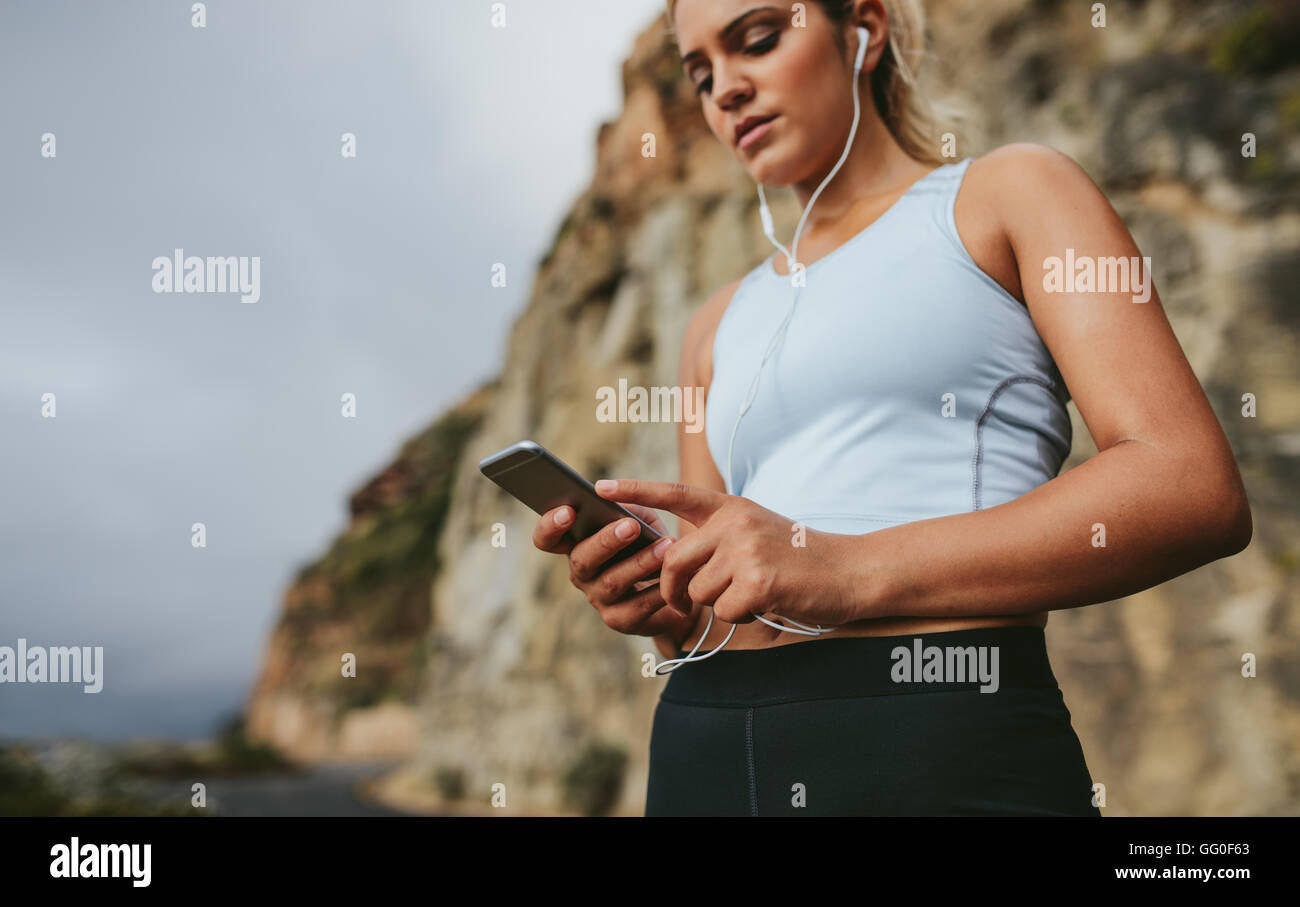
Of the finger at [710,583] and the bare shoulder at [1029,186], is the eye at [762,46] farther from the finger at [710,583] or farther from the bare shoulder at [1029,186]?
the finger at [710,583]

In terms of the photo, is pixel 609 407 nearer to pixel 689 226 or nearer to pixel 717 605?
pixel 689 226

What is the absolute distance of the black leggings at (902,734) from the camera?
881mm

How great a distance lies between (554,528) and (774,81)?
667 millimetres

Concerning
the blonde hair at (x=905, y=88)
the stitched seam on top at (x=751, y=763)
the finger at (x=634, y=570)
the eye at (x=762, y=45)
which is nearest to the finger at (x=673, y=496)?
the finger at (x=634, y=570)

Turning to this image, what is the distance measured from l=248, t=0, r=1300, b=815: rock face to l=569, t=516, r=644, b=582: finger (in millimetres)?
5437

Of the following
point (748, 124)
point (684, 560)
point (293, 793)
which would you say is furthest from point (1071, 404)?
point (293, 793)

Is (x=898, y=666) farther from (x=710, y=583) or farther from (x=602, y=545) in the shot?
(x=602, y=545)

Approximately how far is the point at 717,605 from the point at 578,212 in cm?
1475

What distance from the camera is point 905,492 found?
99 centimetres

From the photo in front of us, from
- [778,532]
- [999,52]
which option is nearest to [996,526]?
[778,532]

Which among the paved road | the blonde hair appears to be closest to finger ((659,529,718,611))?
the blonde hair

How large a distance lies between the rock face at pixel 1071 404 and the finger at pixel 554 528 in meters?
5.46

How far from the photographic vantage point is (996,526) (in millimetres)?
864

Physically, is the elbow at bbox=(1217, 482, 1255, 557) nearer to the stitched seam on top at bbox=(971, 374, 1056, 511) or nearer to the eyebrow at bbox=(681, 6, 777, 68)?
the stitched seam on top at bbox=(971, 374, 1056, 511)
